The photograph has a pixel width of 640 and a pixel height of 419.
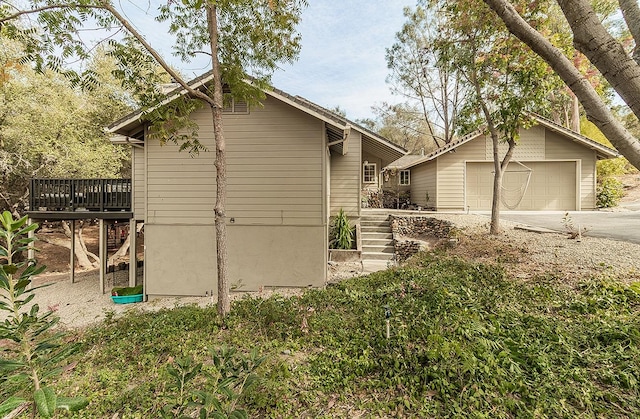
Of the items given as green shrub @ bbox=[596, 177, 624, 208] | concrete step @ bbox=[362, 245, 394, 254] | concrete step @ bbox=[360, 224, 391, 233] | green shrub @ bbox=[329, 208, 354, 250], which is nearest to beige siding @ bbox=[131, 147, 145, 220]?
green shrub @ bbox=[329, 208, 354, 250]

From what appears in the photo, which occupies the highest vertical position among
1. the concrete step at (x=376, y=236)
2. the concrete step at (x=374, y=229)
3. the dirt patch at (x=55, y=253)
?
the concrete step at (x=374, y=229)

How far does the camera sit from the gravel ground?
5.29 metres

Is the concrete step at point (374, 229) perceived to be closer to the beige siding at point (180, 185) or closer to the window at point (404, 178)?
the beige siding at point (180, 185)

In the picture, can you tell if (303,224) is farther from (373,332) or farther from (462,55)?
(462,55)

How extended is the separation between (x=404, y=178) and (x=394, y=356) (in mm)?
18074

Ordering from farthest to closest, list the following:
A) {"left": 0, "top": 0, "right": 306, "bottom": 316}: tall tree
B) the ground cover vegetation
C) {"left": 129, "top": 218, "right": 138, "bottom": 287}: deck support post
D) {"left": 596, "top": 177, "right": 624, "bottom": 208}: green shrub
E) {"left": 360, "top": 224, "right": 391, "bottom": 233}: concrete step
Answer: {"left": 596, "top": 177, "right": 624, "bottom": 208}: green shrub → {"left": 360, "top": 224, "right": 391, "bottom": 233}: concrete step → {"left": 129, "top": 218, "right": 138, "bottom": 287}: deck support post → {"left": 0, "top": 0, "right": 306, "bottom": 316}: tall tree → the ground cover vegetation

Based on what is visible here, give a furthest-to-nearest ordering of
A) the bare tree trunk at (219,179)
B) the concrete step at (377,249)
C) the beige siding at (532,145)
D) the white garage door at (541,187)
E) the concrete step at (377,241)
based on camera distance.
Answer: the white garage door at (541,187), the beige siding at (532,145), the concrete step at (377,241), the concrete step at (377,249), the bare tree trunk at (219,179)

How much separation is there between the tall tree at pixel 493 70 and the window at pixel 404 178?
11.2 m

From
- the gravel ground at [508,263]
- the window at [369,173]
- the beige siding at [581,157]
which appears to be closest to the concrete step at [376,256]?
the gravel ground at [508,263]

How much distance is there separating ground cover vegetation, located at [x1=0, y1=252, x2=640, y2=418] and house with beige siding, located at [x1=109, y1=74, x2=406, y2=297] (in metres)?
2.22

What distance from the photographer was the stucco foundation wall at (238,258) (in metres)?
7.36

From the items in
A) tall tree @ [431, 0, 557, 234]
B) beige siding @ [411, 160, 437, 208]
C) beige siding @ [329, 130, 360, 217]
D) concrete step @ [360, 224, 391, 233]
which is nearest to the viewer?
tall tree @ [431, 0, 557, 234]

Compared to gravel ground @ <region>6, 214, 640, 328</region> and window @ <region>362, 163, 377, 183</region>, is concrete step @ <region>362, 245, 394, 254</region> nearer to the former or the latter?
gravel ground @ <region>6, 214, 640, 328</region>

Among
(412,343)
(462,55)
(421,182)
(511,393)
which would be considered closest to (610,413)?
(511,393)
